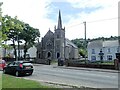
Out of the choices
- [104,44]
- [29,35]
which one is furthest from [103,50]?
[29,35]

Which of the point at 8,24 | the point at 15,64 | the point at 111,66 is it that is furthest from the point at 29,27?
the point at 8,24

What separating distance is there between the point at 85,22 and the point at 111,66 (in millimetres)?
15049

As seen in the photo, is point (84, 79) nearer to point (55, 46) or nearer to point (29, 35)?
point (29, 35)

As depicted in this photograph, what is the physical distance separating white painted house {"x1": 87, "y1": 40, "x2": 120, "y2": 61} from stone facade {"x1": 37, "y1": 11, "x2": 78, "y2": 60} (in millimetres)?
8612

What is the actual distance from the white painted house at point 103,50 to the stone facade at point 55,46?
8612 mm

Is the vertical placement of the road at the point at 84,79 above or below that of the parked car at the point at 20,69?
below

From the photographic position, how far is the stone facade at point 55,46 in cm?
9388

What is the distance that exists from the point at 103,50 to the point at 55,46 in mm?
17272

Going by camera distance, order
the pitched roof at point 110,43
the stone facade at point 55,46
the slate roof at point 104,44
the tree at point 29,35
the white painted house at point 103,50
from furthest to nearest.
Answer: the stone facade at point 55,46 → the slate roof at point 104,44 → the pitched roof at point 110,43 → the white painted house at point 103,50 → the tree at point 29,35

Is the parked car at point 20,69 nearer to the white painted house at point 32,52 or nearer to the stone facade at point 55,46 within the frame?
the stone facade at point 55,46

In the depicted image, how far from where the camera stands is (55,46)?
95.0m

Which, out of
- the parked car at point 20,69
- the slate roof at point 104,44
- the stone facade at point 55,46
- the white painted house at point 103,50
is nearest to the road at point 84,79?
the parked car at point 20,69

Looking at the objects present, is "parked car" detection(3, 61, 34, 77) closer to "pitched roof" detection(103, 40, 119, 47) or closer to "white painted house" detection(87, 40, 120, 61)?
"white painted house" detection(87, 40, 120, 61)

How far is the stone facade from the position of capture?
93.9 m
